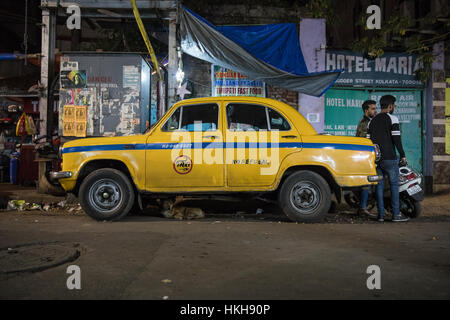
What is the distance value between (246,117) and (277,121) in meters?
0.50

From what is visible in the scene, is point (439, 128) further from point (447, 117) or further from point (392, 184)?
point (392, 184)

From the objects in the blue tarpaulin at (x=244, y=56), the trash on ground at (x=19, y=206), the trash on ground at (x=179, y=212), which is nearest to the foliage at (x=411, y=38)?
the blue tarpaulin at (x=244, y=56)

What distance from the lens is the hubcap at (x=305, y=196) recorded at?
6227 millimetres

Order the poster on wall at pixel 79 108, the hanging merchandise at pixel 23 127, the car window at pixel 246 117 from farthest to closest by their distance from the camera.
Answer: the hanging merchandise at pixel 23 127
the poster on wall at pixel 79 108
the car window at pixel 246 117

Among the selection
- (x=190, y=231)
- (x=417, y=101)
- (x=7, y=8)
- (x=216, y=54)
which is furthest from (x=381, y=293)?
(x=7, y=8)

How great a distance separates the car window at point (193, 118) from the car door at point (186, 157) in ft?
0.05

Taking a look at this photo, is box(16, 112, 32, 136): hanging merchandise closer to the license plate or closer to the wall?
the license plate

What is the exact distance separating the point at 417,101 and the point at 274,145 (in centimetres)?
703

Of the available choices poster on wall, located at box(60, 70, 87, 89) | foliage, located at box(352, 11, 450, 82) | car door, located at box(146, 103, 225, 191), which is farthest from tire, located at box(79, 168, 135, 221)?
foliage, located at box(352, 11, 450, 82)

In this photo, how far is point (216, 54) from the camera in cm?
864

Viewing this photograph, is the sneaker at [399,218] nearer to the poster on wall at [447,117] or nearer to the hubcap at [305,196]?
the hubcap at [305,196]

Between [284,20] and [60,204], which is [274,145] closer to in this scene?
[60,204]

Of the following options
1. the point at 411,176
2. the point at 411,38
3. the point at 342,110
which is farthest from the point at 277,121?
the point at 411,38

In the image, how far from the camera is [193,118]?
6.49m
